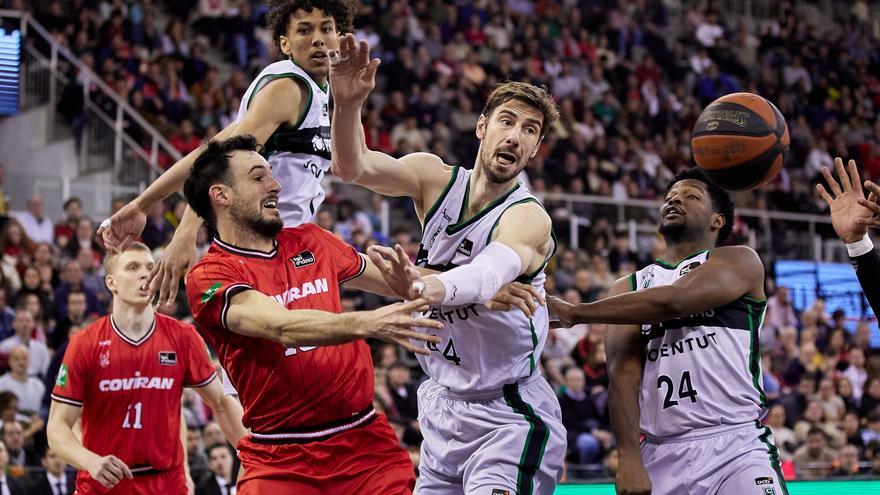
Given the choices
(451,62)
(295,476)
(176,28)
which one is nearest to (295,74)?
(295,476)

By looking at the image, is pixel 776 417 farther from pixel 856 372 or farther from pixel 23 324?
pixel 23 324

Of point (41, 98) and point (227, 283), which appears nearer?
point (227, 283)

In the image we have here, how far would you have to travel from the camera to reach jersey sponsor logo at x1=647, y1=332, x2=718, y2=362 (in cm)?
578

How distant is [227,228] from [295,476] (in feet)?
3.89

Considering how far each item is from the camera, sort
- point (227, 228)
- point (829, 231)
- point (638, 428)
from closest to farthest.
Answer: point (227, 228)
point (638, 428)
point (829, 231)

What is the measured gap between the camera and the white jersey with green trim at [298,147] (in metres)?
6.09

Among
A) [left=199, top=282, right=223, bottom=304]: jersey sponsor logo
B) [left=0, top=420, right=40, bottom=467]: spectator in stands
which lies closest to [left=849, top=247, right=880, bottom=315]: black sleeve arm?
[left=199, top=282, right=223, bottom=304]: jersey sponsor logo

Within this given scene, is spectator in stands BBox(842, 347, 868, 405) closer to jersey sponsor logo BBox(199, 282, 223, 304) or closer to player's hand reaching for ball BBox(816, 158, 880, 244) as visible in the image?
player's hand reaching for ball BBox(816, 158, 880, 244)

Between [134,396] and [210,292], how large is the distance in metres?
2.58

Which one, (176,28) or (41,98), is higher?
(176,28)

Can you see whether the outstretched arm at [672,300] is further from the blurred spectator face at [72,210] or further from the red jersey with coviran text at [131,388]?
the blurred spectator face at [72,210]

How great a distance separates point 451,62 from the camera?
20031mm

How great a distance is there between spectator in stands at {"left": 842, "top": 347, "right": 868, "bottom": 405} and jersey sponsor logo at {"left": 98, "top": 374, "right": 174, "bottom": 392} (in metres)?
10.3

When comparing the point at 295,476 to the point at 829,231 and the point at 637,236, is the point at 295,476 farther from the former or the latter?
the point at 829,231
